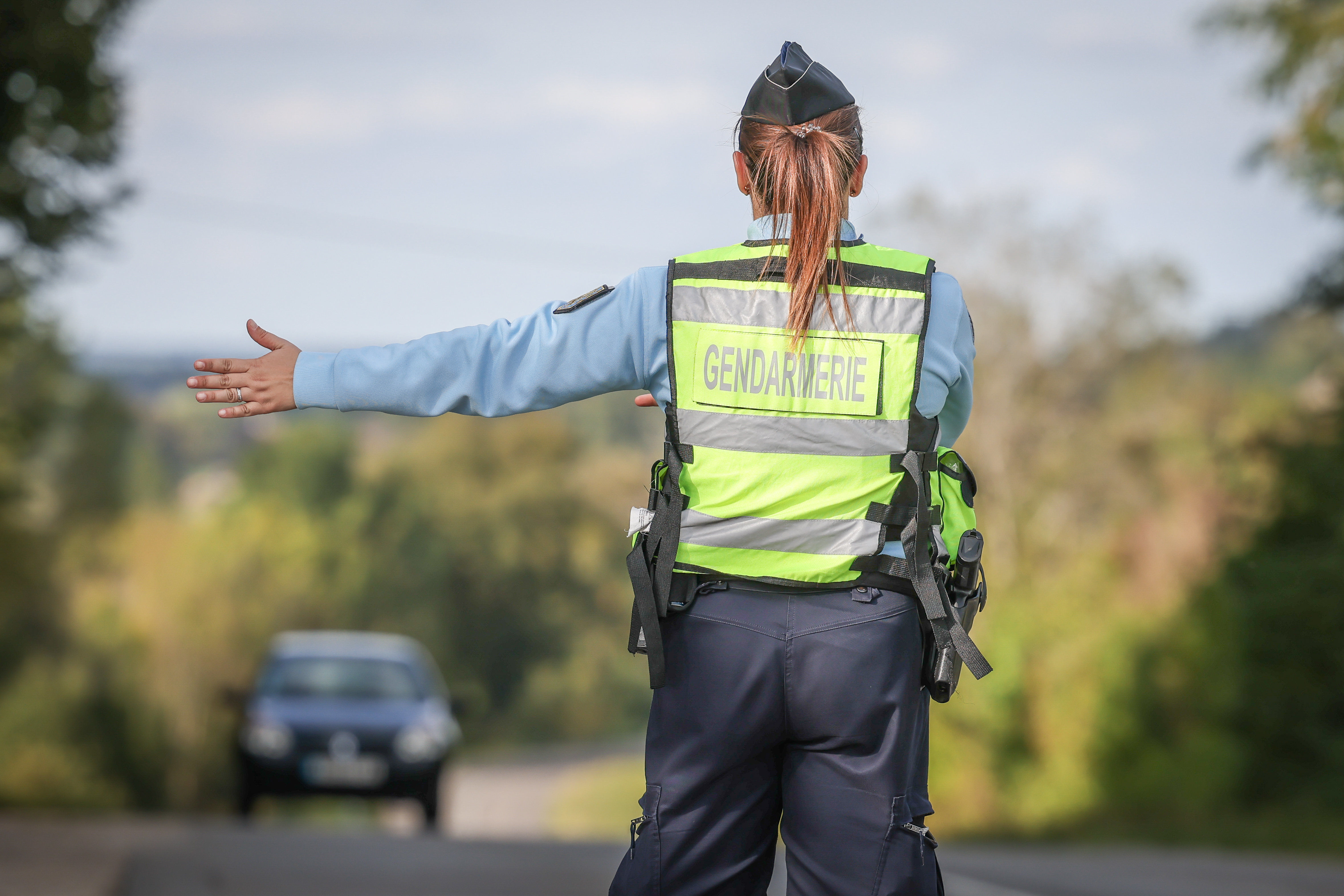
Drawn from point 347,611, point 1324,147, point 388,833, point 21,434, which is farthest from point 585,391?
point 347,611

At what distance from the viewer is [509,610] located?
66.5 m

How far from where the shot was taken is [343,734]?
12.6 meters

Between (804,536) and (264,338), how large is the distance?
1078 millimetres

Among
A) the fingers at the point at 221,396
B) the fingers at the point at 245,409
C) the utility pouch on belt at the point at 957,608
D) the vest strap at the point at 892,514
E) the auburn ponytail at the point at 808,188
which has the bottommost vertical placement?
the utility pouch on belt at the point at 957,608

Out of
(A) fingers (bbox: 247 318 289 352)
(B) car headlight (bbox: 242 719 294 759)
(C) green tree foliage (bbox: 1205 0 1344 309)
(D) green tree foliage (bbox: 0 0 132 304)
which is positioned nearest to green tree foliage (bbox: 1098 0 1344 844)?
(C) green tree foliage (bbox: 1205 0 1344 309)

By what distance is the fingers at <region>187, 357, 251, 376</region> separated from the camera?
2.85 metres

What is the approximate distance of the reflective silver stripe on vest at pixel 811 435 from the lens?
2.70 meters

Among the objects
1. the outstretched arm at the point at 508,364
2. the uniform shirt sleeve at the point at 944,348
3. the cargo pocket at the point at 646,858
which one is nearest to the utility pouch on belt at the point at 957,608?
the uniform shirt sleeve at the point at 944,348

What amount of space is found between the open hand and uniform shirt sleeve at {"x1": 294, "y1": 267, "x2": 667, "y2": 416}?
5 cm

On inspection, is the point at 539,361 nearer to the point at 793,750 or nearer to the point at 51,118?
the point at 793,750

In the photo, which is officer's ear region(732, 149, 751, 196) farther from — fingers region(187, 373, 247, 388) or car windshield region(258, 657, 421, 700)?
car windshield region(258, 657, 421, 700)

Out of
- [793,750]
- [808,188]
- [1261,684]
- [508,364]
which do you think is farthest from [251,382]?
[1261,684]

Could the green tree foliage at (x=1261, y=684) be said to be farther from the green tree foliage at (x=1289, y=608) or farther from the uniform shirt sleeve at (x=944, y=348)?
the uniform shirt sleeve at (x=944, y=348)

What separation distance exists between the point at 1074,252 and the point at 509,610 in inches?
1326
